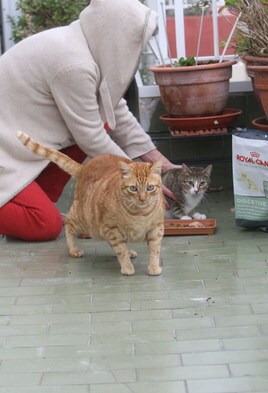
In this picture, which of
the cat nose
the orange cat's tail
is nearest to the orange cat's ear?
the cat nose

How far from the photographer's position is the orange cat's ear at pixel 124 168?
4.82 meters

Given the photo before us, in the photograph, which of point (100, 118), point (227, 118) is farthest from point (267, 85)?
point (100, 118)

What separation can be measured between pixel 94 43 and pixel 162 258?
4.37 ft

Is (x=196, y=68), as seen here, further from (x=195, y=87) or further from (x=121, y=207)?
(x=121, y=207)

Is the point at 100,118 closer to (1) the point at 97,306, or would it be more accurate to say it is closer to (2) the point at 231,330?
(1) the point at 97,306

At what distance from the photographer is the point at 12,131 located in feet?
18.5

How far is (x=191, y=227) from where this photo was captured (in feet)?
18.7

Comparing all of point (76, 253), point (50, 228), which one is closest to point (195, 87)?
point (50, 228)

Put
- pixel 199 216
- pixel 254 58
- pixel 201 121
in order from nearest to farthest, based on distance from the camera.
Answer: pixel 254 58 < pixel 199 216 < pixel 201 121

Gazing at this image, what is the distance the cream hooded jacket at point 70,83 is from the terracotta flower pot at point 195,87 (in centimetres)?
65

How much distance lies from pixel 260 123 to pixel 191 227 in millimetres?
985

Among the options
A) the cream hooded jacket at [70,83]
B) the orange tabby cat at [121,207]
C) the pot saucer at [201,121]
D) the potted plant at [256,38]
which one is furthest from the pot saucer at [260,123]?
the orange tabby cat at [121,207]

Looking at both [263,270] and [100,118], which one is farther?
[100,118]

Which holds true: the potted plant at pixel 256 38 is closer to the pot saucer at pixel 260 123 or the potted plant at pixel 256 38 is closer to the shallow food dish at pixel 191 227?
the pot saucer at pixel 260 123
